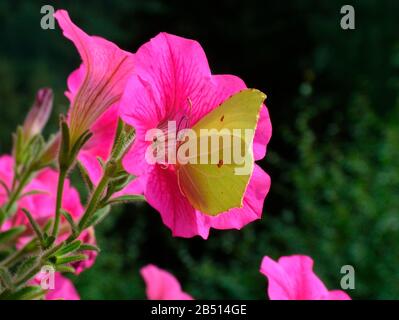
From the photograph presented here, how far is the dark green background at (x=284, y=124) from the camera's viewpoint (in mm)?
2555

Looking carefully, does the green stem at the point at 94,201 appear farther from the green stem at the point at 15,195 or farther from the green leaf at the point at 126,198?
the green stem at the point at 15,195

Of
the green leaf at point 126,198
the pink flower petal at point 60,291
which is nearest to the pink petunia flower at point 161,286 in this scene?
the pink flower petal at point 60,291

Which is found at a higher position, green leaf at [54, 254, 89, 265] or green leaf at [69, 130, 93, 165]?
green leaf at [69, 130, 93, 165]

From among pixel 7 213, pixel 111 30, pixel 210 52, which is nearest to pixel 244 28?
pixel 210 52

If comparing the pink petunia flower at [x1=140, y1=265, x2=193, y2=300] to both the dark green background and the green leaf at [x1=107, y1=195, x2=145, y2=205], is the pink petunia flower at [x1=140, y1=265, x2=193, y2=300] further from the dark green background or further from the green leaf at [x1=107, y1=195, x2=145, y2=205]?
the dark green background

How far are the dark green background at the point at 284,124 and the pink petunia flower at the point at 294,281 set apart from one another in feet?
5.53

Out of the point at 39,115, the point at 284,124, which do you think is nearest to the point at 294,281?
the point at 39,115

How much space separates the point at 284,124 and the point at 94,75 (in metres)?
3.86

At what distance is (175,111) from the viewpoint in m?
0.52

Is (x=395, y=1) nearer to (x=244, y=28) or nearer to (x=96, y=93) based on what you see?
(x=244, y=28)

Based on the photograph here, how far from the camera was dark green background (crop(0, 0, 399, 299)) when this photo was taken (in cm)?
255

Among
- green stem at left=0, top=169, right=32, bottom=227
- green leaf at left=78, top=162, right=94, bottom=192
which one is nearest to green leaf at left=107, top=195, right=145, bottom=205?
green leaf at left=78, top=162, right=94, bottom=192

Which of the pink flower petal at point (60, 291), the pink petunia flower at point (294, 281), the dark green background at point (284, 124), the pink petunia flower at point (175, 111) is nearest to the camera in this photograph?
the pink petunia flower at point (175, 111)

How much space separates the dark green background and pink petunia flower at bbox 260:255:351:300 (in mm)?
1685
